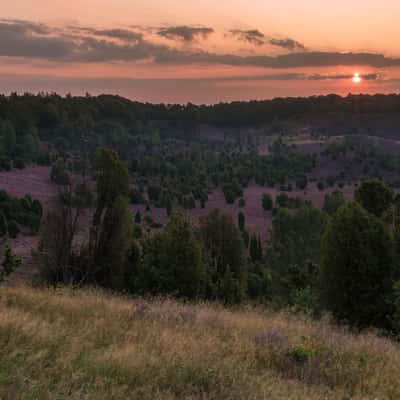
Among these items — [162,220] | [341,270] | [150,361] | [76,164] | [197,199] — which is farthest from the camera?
[76,164]

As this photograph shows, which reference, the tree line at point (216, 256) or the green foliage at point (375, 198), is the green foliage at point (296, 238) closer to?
the tree line at point (216, 256)

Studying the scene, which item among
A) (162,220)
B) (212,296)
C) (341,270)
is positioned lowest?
(162,220)

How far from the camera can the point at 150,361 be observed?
6871 mm

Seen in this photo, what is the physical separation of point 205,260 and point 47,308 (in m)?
19.8

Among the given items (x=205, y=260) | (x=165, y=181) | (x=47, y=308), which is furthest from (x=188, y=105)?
(x=47, y=308)

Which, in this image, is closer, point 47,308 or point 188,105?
point 47,308

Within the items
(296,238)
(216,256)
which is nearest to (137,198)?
(296,238)

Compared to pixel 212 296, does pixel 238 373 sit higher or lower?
higher

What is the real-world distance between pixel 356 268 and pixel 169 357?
53.9ft

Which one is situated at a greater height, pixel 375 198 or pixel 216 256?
pixel 375 198

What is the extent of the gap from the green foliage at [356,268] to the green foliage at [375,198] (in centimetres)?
267

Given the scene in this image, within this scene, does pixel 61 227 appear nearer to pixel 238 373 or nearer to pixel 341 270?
pixel 341 270

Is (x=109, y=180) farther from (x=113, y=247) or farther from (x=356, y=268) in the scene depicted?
(x=356, y=268)

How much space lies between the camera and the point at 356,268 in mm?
21781
